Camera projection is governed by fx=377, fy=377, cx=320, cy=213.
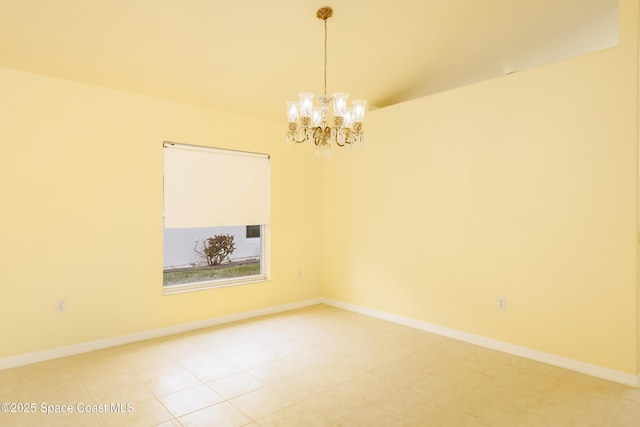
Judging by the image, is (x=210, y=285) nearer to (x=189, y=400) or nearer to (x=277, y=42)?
(x=189, y=400)

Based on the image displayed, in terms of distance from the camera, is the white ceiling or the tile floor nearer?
the tile floor

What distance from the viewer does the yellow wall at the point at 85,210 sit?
10.9 ft

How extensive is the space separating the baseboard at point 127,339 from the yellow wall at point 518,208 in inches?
54.3

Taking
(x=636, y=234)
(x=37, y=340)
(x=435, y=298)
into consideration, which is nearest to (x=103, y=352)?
(x=37, y=340)

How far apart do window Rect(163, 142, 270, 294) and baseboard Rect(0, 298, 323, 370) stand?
41 cm

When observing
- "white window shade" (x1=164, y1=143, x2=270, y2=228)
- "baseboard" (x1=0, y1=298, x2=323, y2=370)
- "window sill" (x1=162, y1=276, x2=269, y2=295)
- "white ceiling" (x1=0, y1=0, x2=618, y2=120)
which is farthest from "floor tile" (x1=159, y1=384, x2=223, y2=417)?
"white ceiling" (x1=0, y1=0, x2=618, y2=120)

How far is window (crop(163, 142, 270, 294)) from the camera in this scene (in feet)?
14.0

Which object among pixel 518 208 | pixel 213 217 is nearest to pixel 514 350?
pixel 518 208

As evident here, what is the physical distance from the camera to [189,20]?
316cm

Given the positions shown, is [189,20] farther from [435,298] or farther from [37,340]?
[435,298]

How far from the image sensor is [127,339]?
389 cm

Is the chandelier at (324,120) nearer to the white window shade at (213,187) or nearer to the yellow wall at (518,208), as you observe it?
the yellow wall at (518,208)

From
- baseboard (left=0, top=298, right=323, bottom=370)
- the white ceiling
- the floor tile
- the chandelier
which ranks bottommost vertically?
the floor tile

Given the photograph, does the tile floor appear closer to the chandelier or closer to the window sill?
the window sill
